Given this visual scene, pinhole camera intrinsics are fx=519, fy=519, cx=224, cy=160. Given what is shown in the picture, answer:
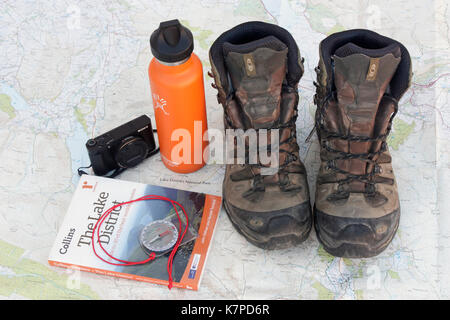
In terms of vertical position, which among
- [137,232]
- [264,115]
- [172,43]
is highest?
[172,43]

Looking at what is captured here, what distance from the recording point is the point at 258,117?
4.07ft

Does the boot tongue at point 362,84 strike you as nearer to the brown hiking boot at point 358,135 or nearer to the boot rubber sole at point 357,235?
the brown hiking boot at point 358,135

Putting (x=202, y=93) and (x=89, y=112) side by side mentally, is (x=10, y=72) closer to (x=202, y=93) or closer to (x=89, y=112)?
(x=89, y=112)

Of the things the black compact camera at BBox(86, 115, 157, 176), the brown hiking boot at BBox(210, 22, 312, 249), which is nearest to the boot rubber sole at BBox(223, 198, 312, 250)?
the brown hiking boot at BBox(210, 22, 312, 249)

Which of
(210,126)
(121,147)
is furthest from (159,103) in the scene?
(210,126)

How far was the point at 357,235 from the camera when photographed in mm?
1187

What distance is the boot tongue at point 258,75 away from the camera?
119cm

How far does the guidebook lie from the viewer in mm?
1226

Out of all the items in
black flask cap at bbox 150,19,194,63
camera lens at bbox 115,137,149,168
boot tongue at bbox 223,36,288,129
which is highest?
black flask cap at bbox 150,19,194,63

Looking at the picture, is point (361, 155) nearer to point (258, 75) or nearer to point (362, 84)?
point (362, 84)

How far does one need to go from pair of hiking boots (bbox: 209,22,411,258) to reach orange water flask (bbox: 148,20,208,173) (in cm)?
6

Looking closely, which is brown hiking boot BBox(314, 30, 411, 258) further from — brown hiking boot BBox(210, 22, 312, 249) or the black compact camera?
the black compact camera

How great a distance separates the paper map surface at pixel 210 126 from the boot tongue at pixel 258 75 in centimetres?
26

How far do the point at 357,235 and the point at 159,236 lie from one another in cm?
47
